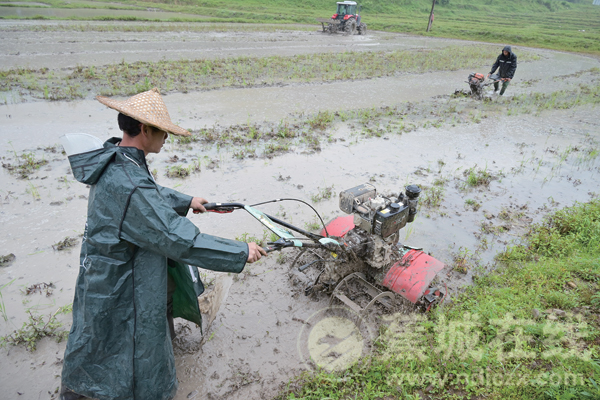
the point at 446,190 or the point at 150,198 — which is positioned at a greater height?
the point at 150,198

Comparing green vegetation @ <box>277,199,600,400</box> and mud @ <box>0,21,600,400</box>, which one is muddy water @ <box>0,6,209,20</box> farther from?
green vegetation @ <box>277,199,600,400</box>

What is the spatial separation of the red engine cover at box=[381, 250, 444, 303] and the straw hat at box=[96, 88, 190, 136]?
230 centimetres

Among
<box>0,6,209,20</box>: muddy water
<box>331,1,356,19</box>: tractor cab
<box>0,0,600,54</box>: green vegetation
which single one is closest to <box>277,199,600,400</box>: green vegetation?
<box>331,1,356,19</box>: tractor cab

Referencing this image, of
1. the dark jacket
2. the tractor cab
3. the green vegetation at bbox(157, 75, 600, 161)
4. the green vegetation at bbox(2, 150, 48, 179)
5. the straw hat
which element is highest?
the tractor cab

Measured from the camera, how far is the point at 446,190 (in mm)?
5824

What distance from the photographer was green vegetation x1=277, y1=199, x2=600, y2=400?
8.23ft

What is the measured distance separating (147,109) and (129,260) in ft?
2.83

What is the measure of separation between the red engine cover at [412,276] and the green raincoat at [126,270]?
5.84 ft

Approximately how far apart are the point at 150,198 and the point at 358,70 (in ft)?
45.0

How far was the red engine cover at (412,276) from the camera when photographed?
3146 millimetres

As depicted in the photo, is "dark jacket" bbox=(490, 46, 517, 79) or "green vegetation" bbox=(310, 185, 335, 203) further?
"dark jacket" bbox=(490, 46, 517, 79)

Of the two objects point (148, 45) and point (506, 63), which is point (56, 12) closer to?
point (148, 45)

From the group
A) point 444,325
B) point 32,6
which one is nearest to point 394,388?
point 444,325

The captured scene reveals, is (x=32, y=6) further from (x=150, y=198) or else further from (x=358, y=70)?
(x=150, y=198)
